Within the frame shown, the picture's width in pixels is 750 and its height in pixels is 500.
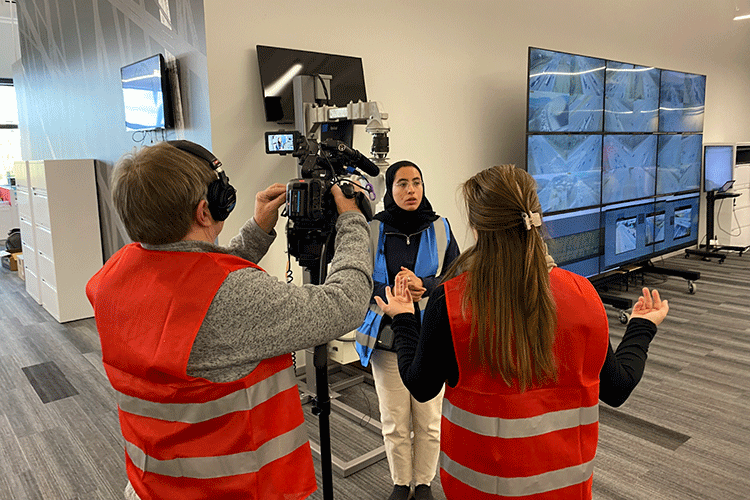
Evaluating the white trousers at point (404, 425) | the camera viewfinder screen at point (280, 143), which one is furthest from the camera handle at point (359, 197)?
the camera viewfinder screen at point (280, 143)

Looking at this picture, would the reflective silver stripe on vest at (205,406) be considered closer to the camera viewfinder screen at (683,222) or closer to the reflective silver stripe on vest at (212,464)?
the reflective silver stripe on vest at (212,464)

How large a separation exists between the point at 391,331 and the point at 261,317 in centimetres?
115

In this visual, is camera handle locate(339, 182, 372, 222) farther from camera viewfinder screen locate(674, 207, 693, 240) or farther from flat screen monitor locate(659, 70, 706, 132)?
camera viewfinder screen locate(674, 207, 693, 240)

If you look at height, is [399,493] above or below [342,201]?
below

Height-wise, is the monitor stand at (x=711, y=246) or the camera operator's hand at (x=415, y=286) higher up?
the camera operator's hand at (x=415, y=286)

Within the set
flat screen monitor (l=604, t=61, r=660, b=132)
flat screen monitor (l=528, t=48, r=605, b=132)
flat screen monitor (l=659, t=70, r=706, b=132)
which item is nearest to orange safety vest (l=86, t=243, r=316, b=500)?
flat screen monitor (l=528, t=48, r=605, b=132)

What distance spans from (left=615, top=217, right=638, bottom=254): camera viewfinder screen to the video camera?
14.0 ft

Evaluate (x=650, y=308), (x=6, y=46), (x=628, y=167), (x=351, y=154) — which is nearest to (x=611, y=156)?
(x=628, y=167)

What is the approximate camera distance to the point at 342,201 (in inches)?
46.4

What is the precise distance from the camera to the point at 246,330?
0.94 meters

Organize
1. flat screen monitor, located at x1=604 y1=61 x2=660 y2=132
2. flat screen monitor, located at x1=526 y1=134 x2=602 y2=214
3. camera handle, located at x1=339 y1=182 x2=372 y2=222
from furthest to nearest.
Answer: flat screen monitor, located at x1=604 y1=61 x2=660 y2=132
flat screen monitor, located at x1=526 y1=134 x2=602 y2=214
camera handle, located at x1=339 y1=182 x2=372 y2=222

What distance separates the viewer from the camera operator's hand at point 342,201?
118 cm

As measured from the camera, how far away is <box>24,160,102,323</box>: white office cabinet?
15.6ft

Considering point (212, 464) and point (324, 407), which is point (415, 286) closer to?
point (324, 407)
